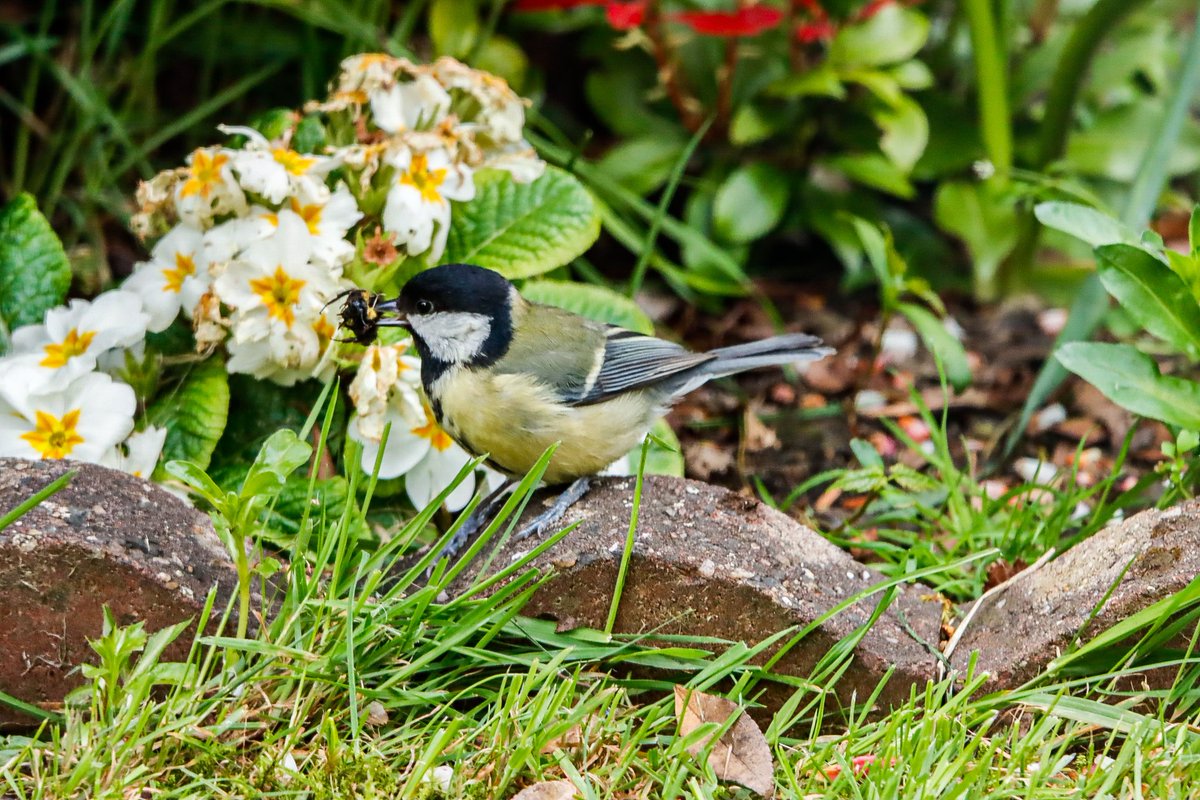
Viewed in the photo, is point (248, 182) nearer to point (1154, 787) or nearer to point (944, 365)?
point (944, 365)

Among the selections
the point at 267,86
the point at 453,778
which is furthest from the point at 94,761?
the point at 267,86

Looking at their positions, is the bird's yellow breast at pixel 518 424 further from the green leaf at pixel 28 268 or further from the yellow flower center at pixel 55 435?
the green leaf at pixel 28 268

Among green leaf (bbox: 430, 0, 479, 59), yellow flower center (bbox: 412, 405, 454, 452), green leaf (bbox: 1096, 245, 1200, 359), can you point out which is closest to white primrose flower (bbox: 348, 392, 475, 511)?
yellow flower center (bbox: 412, 405, 454, 452)

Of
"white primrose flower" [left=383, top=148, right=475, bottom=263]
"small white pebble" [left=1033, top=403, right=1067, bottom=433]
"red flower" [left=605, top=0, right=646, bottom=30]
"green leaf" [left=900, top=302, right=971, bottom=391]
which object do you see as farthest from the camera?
"small white pebble" [left=1033, top=403, right=1067, bottom=433]

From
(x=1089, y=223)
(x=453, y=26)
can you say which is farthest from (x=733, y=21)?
(x=1089, y=223)

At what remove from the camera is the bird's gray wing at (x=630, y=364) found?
2.98m

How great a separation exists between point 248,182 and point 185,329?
0.49 metres

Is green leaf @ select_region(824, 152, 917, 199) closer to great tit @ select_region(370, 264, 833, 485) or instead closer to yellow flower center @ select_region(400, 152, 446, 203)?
great tit @ select_region(370, 264, 833, 485)

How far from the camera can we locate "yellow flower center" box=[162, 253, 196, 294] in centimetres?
320

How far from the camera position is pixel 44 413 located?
9.73 feet

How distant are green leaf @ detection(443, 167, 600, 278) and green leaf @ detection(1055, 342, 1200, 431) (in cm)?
127

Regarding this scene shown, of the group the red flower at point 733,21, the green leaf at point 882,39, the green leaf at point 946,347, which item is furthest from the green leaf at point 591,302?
the green leaf at point 882,39

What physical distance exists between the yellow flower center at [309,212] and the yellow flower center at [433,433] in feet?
1.65

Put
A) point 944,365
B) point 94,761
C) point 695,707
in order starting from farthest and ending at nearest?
point 944,365 → point 695,707 → point 94,761
